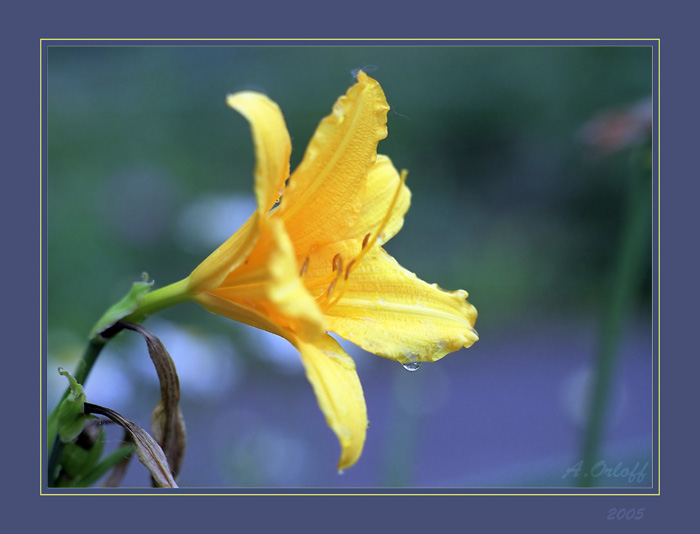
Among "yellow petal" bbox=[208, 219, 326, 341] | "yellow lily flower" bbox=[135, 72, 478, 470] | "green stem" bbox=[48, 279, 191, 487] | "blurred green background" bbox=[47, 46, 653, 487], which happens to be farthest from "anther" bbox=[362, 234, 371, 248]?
"blurred green background" bbox=[47, 46, 653, 487]

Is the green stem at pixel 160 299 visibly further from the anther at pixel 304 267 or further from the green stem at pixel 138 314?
the anther at pixel 304 267

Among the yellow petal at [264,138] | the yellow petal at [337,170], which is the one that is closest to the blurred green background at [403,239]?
the yellow petal at [337,170]

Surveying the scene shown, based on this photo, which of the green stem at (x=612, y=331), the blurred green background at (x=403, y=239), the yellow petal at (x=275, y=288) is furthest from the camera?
the blurred green background at (x=403, y=239)

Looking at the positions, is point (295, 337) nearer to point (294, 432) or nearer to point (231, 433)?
point (231, 433)

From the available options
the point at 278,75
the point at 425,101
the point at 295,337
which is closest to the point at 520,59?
the point at 425,101

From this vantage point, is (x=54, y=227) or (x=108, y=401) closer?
(x=108, y=401)

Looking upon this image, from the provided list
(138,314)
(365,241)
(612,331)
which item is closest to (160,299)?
(138,314)

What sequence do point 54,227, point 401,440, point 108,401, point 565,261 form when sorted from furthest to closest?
1. point 565,261
2. point 54,227
3. point 401,440
4. point 108,401
